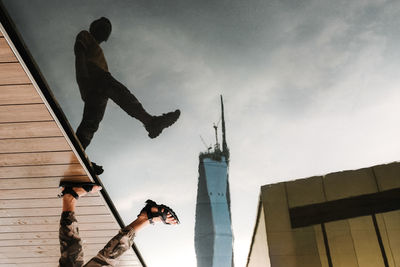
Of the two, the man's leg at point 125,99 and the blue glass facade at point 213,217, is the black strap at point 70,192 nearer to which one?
the man's leg at point 125,99

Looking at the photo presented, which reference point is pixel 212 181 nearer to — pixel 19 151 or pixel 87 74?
pixel 87 74

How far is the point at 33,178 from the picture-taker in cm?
245

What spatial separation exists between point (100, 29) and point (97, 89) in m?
1.16

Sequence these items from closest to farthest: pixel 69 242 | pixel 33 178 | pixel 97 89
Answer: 1. pixel 33 178
2. pixel 69 242
3. pixel 97 89

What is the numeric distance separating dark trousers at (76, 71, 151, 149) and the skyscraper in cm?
2305

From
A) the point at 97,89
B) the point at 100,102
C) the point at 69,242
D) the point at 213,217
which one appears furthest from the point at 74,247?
the point at 213,217

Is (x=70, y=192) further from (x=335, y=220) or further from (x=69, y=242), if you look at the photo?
(x=335, y=220)

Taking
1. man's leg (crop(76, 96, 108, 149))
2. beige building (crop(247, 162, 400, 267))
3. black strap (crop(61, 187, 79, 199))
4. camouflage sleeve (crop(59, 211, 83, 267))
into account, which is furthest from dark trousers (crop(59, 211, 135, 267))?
beige building (crop(247, 162, 400, 267))

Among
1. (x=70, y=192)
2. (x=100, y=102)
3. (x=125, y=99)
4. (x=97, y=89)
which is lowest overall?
(x=70, y=192)

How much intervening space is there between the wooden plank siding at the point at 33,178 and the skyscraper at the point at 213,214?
950 inches

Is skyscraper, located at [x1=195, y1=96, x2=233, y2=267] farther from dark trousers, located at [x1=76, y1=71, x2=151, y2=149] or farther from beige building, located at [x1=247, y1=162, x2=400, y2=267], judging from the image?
beige building, located at [x1=247, y1=162, x2=400, y2=267]

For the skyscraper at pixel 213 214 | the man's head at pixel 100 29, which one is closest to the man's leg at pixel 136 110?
the man's head at pixel 100 29

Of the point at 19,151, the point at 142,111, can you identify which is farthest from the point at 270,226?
the point at 142,111

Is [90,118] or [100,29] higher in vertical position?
[100,29]
